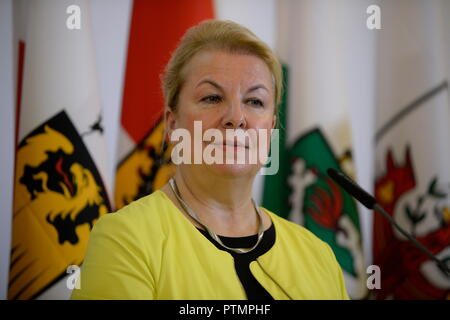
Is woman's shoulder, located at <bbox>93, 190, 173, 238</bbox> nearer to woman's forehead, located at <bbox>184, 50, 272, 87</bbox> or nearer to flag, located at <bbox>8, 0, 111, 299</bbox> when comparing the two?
woman's forehead, located at <bbox>184, 50, 272, 87</bbox>

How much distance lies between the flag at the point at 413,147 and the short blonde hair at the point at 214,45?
0.77 meters

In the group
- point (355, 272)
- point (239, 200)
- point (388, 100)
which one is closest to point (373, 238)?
point (355, 272)

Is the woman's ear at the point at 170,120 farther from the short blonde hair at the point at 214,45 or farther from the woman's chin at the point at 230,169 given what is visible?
the woman's chin at the point at 230,169

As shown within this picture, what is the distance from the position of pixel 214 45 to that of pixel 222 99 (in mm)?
135

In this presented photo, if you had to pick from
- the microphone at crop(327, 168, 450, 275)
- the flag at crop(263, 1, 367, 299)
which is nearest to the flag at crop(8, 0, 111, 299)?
the flag at crop(263, 1, 367, 299)

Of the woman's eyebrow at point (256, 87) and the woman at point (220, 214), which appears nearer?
the woman at point (220, 214)

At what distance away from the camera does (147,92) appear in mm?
1662

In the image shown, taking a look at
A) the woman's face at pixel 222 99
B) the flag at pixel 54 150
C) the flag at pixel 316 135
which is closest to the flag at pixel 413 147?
the flag at pixel 316 135

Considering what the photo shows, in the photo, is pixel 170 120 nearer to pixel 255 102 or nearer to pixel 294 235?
pixel 255 102

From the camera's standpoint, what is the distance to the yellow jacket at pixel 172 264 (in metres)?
0.92

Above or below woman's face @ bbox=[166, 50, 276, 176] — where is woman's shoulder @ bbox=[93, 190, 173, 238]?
below

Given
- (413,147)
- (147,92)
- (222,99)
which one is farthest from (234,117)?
(413,147)

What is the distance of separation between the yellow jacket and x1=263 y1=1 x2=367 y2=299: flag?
431 millimetres

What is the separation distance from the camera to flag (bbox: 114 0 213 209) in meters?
1.62
